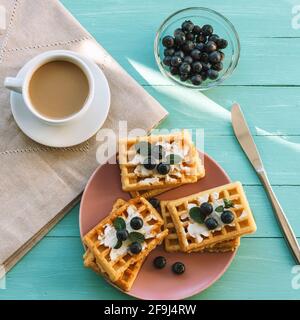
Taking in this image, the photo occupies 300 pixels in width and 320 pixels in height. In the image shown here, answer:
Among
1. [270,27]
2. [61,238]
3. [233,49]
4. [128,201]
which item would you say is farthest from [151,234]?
[270,27]

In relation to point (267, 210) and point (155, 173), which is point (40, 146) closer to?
point (155, 173)

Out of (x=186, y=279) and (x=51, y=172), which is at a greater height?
(x=51, y=172)

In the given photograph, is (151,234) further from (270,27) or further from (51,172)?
(270,27)

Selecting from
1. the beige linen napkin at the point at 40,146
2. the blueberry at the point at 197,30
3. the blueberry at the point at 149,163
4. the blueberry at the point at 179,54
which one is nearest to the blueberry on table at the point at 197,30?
the blueberry at the point at 197,30

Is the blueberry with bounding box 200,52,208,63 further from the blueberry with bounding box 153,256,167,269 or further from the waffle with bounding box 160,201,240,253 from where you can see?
the blueberry with bounding box 153,256,167,269

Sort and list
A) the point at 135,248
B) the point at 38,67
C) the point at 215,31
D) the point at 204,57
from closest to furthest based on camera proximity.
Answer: the point at 135,248 → the point at 38,67 → the point at 204,57 → the point at 215,31

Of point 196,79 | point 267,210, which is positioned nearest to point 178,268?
point 267,210
